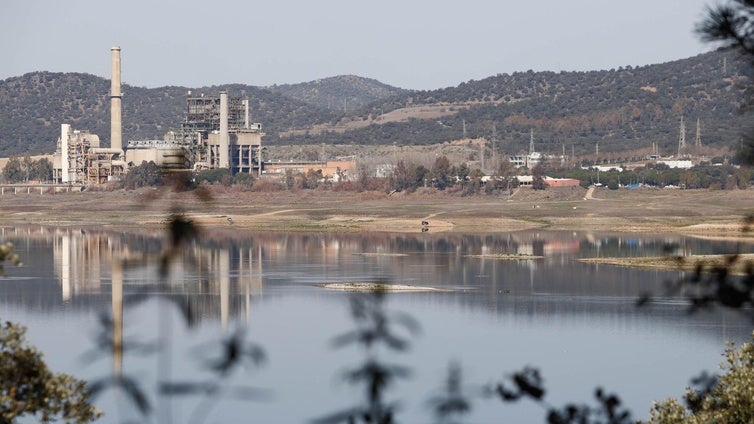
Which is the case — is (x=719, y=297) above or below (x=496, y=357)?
above

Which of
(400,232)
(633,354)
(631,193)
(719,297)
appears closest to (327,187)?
(631,193)

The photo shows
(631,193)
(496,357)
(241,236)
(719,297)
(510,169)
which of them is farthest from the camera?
(510,169)

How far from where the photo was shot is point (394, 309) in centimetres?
3803

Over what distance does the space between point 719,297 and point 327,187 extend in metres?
132

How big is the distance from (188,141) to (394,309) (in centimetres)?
10017

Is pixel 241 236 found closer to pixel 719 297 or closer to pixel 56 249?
pixel 56 249

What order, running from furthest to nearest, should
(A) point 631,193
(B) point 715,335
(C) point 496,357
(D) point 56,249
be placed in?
(A) point 631,193 < (D) point 56,249 < (B) point 715,335 < (C) point 496,357

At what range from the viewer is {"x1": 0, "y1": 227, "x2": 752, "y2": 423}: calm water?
2877 centimetres

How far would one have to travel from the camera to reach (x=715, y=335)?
39.3 metres

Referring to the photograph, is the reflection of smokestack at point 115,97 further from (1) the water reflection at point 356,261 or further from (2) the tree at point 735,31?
(2) the tree at point 735,31

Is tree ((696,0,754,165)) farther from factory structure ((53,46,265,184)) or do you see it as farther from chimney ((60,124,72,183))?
chimney ((60,124,72,183))

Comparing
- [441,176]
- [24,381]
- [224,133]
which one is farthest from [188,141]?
[24,381]

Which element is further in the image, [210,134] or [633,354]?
[210,134]

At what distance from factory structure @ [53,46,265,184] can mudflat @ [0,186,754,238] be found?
18.3 ft
